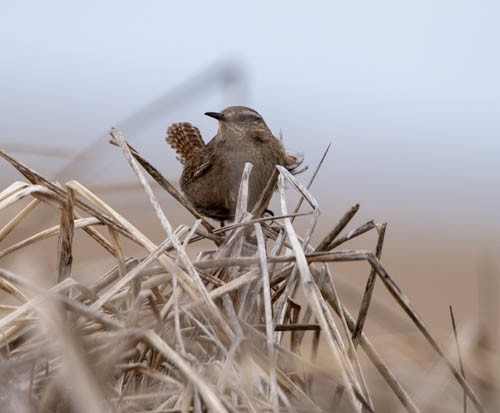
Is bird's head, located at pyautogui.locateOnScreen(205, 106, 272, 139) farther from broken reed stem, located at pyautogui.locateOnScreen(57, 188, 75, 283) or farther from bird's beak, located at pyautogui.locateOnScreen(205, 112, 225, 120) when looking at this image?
broken reed stem, located at pyautogui.locateOnScreen(57, 188, 75, 283)

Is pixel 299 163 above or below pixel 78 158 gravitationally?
below

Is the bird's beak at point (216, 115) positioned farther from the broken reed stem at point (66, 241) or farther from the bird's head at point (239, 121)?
the broken reed stem at point (66, 241)

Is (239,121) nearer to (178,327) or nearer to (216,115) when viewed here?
(216,115)

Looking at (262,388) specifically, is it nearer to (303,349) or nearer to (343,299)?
(303,349)

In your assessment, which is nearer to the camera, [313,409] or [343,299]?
[313,409]

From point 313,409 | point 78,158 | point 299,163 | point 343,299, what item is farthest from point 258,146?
point 313,409

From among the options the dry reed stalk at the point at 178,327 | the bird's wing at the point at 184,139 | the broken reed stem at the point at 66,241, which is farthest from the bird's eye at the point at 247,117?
the broken reed stem at the point at 66,241

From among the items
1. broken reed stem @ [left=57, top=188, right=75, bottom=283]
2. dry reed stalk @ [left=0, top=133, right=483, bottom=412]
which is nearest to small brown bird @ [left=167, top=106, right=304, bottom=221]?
dry reed stalk @ [left=0, top=133, right=483, bottom=412]

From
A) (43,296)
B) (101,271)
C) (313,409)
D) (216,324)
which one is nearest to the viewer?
(43,296)

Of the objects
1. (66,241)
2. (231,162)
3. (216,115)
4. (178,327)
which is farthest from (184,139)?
(178,327)
